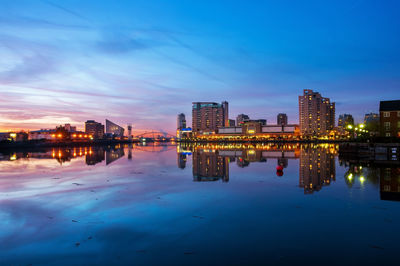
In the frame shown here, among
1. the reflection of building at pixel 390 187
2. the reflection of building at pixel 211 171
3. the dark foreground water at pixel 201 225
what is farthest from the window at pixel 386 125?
the dark foreground water at pixel 201 225

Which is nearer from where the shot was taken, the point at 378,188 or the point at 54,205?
the point at 54,205

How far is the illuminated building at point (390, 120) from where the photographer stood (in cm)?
7194

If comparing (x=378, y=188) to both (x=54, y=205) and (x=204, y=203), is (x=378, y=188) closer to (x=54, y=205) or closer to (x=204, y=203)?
(x=204, y=203)

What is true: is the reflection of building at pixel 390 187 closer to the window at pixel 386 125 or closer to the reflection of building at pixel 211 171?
the reflection of building at pixel 211 171

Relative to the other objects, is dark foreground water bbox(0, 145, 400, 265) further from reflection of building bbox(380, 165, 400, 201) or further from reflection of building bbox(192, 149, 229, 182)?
reflection of building bbox(192, 149, 229, 182)

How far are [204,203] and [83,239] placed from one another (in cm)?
794

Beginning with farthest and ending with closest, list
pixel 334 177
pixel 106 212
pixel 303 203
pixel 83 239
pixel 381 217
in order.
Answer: pixel 334 177, pixel 303 203, pixel 106 212, pixel 381 217, pixel 83 239

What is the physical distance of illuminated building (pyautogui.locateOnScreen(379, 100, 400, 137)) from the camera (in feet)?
236

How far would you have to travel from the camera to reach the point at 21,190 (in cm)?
2198

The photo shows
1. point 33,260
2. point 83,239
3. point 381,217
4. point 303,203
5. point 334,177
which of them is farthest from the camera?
point 334,177

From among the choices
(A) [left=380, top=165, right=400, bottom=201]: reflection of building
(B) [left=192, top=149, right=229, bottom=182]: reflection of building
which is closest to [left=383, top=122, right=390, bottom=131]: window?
(B) [left=192, top=149, right=229, bottom=182]: reflection of building

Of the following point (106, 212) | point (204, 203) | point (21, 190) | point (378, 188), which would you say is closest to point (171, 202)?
point (204, 203)

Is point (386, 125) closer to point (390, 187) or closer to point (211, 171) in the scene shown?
point (390, 187)

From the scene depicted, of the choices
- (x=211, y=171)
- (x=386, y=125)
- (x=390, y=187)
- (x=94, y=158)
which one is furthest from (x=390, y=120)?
(x=94, y=158)
